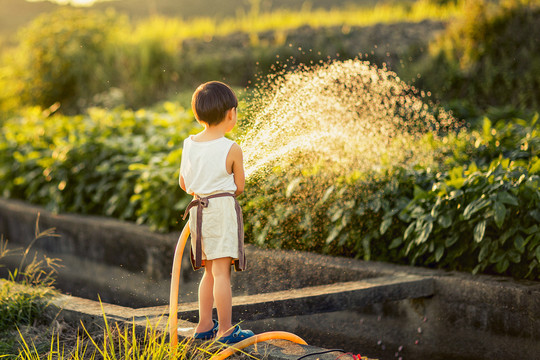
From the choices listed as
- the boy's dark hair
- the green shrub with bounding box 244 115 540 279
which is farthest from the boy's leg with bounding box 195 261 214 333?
the green shrub with bounding box 244 115 540 279

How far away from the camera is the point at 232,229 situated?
9.75ft

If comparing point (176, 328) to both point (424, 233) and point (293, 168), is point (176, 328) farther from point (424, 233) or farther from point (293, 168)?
point (293, 168)

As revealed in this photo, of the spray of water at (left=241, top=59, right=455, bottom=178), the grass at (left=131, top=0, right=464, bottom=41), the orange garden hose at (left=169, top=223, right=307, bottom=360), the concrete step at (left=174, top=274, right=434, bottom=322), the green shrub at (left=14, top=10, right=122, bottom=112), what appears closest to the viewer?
the orange garden hose at (left=169, top=223, right=307, bottom=360)

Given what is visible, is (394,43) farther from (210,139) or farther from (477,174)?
(210,139)

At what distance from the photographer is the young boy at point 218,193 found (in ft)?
9.64

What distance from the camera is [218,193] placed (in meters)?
2.98

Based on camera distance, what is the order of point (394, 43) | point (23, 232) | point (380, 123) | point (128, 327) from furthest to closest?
1. point (394, 43)
2. point (23, 232)
3. point (380, 123)
4. point (128, 327)

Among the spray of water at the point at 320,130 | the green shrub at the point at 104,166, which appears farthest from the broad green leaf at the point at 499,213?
the green shrub at the point at 104,166

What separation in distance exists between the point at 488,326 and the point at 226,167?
75.1 inches

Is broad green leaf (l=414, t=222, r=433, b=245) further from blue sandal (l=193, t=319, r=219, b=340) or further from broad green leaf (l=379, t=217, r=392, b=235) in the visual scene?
blue sandal (l=193, t=319, r=219, b=340)

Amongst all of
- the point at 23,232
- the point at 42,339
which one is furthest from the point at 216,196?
the point at 23,232

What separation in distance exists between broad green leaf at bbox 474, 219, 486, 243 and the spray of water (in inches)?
42.7

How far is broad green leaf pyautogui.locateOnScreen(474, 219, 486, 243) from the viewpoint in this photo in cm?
371

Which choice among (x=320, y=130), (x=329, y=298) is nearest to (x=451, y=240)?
(x=329, y=298)
